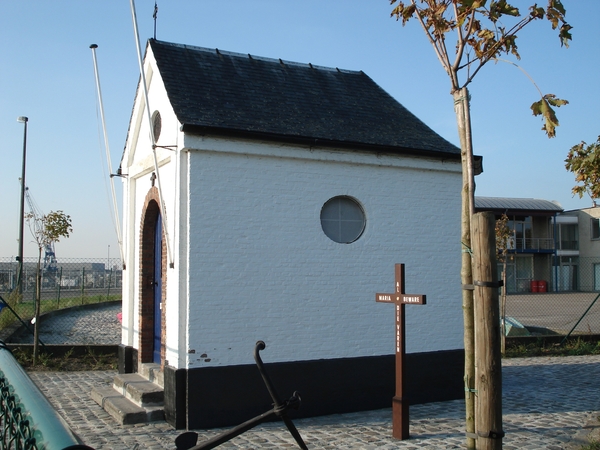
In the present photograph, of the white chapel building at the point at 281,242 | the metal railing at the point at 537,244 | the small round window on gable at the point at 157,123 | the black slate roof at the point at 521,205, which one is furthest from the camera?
the metal railing at the point at 537,244

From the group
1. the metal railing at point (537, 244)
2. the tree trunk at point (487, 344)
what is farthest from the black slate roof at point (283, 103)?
the metal railing at point (537, 244)

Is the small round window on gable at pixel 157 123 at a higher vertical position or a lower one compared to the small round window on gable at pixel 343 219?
higher

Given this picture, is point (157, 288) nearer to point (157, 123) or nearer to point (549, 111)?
point (157, 123)

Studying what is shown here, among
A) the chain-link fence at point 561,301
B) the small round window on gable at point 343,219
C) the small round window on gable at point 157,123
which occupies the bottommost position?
the chain-link fence at point 561,301

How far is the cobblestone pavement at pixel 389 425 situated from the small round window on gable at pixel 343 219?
8.42ft

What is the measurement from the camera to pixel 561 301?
32438 millimetres

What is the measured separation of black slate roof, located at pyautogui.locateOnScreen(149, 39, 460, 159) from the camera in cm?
868

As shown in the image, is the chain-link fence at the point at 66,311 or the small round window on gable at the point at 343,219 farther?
the chain-link fence at the point at 66,311

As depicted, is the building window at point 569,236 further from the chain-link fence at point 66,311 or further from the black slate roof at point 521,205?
the chain-link fence at point 66,311

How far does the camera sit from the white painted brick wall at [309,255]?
26.9 ft

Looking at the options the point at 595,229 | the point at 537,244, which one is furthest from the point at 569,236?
the point at 537,244

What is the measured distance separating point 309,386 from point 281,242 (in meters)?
2.03

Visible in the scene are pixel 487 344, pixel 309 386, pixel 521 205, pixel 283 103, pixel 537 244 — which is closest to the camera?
pixel 487 344

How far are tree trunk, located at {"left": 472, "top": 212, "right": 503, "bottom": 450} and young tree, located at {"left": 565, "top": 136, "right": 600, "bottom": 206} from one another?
3560 millimetres
